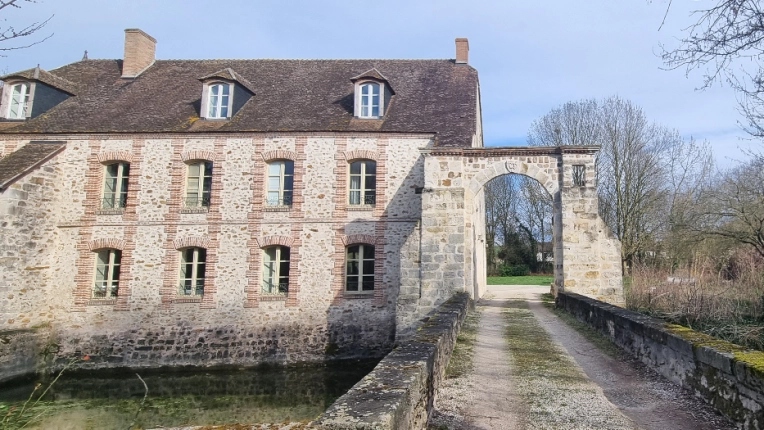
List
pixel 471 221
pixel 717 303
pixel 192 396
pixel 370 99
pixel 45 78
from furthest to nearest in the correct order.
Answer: pixel 45 78 → pixel 370 99 → pixel 471 221 → pixel 192 396 → pixel 717 303

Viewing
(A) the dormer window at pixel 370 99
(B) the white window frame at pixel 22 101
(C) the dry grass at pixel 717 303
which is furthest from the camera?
(B) the white window frame at pixel 22 101

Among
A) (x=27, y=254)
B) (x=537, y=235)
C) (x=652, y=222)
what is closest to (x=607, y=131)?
(x=652, y=222)

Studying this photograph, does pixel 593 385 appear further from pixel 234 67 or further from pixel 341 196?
pixel 234 67

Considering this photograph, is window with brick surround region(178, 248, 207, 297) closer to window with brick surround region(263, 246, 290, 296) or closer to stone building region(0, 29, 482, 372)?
stone building region(0, 29, 482, 372)

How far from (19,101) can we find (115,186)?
15.1ft

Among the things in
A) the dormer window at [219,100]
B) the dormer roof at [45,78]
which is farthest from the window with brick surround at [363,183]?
the dormer roof at [45,78]

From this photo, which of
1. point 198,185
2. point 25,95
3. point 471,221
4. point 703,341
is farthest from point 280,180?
point 703,341

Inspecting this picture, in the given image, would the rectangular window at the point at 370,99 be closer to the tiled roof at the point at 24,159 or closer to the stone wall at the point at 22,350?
the tiled roof at the point at 24,159

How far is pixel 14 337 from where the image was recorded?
42.5 feet

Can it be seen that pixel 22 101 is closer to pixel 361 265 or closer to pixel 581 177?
pixel 361 265

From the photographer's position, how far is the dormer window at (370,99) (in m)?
15.3

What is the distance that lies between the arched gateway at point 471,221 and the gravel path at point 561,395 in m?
5.15

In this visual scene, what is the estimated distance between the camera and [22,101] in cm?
1571

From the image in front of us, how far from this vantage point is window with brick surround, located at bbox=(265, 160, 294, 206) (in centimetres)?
1478
